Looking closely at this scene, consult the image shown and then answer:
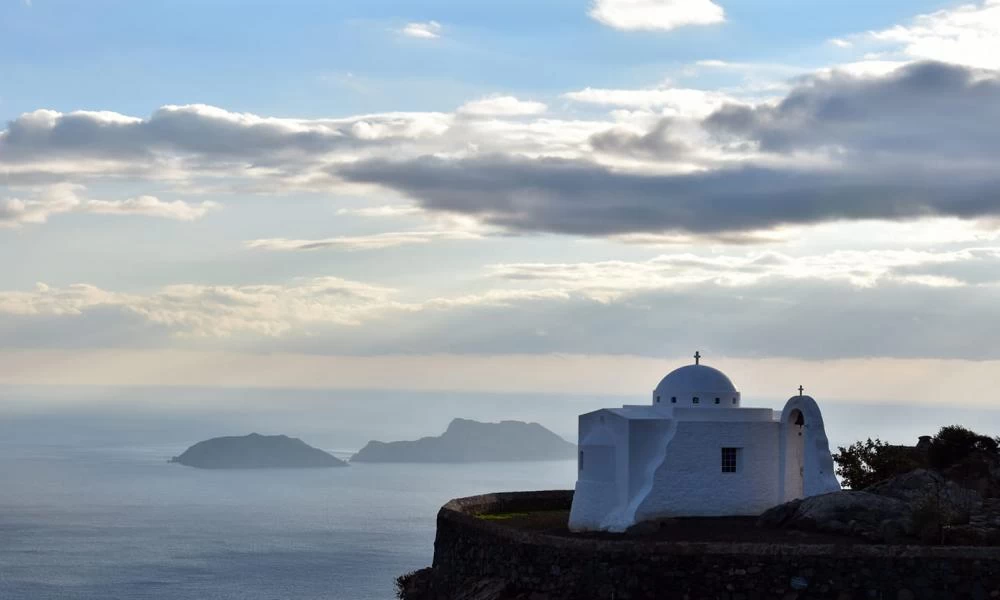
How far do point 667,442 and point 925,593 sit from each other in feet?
33.8

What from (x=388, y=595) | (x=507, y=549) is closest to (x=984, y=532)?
(x=507, y=549)

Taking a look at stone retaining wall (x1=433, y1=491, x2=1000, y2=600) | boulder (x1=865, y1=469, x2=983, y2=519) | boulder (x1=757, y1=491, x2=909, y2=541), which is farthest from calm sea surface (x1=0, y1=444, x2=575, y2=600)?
boulder (x1=865, y1=469, x2=983, y2=519)

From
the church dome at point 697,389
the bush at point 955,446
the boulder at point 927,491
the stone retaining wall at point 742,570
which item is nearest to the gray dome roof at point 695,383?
the church dome at point 697,389

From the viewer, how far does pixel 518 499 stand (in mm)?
49906

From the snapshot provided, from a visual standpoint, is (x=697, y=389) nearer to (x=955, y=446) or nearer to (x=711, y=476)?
(x=711, y=476)

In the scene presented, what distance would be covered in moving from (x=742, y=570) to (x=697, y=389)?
31.9 feet

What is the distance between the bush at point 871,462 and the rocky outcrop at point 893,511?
23.4 ft

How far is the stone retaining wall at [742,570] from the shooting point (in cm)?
3238

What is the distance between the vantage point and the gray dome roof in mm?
41875

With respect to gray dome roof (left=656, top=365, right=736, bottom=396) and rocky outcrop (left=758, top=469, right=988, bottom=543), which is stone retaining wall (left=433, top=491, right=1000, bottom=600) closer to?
rocky outcrop (left=758, top=469, right=988, bottom=543)

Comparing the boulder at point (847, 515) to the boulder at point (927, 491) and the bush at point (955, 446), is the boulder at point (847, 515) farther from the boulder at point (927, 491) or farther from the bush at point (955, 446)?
the bush at point (955, 446)

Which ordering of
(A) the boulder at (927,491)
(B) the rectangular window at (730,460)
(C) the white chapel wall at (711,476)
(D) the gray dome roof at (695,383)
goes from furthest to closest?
(D) the gray dome roof at (695,383)
(B) the rectangular window at (730,460)
(C) the white chapel wall at (711,476)
(A) the boulder at (927,491)

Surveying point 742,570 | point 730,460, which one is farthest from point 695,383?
point 742,570

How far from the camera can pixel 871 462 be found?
47719 millimetres
